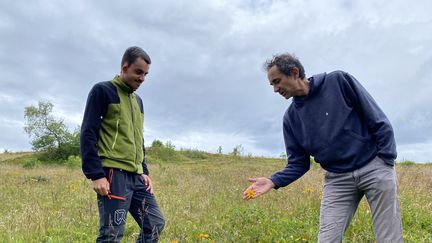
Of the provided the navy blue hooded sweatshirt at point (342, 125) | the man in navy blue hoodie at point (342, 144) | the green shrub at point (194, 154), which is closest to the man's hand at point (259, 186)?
the man in navy blue hoodie at point (342, 144)

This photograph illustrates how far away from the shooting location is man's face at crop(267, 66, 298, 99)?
11.3 feet

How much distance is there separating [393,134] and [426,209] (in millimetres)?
3707

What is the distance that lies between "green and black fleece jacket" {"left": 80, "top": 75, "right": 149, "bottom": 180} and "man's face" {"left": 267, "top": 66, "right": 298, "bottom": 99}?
1.27 m

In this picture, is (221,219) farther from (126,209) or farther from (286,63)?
(286,63)

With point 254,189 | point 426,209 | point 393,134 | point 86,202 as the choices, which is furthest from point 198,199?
point 393,134

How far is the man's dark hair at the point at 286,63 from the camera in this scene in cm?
342

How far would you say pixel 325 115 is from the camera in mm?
3451

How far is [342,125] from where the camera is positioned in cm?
335

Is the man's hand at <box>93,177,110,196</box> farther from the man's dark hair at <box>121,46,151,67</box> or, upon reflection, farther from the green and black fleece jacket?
the man's dark hair at <box>121,46,151,67</box>

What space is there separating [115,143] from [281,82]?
1.52 m

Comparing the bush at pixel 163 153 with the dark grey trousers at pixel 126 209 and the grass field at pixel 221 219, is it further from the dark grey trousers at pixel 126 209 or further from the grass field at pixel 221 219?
the dark grey trousers at pixel 126 209

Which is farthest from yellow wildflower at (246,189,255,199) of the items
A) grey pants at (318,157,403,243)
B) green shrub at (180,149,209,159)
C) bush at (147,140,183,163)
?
green shrub at (180,149,209,159)

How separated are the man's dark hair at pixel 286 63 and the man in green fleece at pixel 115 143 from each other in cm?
110

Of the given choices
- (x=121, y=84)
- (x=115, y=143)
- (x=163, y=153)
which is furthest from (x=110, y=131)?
(x=163, y=153)
